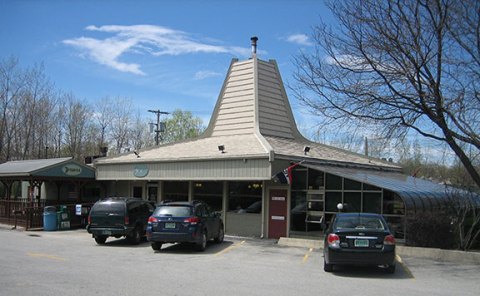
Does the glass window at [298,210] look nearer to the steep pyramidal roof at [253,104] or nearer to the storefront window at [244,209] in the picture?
the storefront window at [244,209]

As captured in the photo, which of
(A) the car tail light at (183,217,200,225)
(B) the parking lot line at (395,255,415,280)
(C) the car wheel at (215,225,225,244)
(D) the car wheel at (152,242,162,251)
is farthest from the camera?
(C) the car wheel at (215,225,225,244)

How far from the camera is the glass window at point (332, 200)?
20328mm

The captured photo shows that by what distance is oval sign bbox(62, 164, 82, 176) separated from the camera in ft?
90.1

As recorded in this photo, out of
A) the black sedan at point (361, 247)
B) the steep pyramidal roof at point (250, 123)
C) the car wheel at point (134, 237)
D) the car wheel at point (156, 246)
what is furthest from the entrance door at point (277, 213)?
the black sedan at point (361, 247)

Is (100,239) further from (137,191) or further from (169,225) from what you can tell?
(137,191)

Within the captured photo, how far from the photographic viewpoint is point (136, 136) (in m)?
60.2

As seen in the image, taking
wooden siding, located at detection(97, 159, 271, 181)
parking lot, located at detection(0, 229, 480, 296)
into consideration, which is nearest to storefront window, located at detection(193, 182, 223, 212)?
wooden siding, located at detection(97, 159, 271, 181)

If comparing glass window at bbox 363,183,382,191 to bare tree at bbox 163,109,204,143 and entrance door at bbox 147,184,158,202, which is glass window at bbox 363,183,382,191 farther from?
bare tree at bbox 163,109,204,143

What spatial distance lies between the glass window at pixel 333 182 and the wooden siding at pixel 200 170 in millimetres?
2445

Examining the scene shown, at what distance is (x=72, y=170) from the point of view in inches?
1097

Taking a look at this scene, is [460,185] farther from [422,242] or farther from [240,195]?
[240,195]

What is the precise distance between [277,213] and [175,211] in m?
6.35

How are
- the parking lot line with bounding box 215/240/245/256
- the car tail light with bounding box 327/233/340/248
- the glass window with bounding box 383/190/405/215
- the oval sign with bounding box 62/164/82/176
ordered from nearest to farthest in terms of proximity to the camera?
the car tail light with bounding box 327/233/340/248, the parking lot line with bounding box 215/240/245/256, the glass window with bounding box 383/190/405/215, the oval sign with bounding box 62/164/82/176

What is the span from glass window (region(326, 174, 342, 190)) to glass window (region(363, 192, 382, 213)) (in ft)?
3.84
